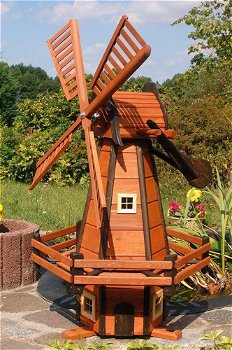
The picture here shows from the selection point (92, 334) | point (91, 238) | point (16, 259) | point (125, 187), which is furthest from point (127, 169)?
point (16, 259)

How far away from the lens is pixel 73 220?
23.1 ft

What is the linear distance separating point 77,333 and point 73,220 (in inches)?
123

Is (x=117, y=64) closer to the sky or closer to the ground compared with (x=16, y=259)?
closer to the sky

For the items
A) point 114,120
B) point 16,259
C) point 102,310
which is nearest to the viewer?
point 114,120

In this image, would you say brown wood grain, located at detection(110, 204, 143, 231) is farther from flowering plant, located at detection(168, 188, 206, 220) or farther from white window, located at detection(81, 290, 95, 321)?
flowering plant, located at detection(168, 188, 206, 220)

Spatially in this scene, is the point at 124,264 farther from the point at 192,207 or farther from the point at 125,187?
the point at 192,207

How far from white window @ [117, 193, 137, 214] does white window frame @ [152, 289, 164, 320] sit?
25.9 inches

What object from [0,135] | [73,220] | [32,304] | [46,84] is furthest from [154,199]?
[46,84]

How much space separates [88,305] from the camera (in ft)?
13.6

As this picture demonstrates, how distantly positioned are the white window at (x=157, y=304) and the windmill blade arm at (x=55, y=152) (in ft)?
4.11

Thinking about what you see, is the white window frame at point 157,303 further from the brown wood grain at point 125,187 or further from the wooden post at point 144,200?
the brown wood grain at point 125,187

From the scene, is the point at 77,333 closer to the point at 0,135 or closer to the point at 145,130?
the point at 145,130

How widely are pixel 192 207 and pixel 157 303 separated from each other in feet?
7.55

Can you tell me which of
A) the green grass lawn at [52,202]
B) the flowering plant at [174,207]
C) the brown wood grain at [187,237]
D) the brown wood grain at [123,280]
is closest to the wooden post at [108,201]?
the brown wood grain at [123,280]
